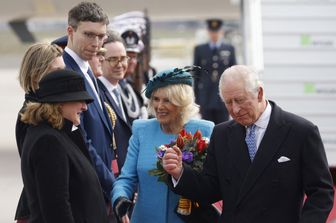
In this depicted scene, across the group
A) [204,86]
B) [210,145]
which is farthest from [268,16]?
[210,145]

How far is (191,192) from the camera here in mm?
3717

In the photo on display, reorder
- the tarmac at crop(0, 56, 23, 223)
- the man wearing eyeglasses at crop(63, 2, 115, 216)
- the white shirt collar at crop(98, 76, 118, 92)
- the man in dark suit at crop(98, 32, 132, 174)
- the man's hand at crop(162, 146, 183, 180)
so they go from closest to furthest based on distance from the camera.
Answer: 1. the man's hand at crop(162, 146, 183, 180)
2. the man wearing eyeglasses at crop(63, 2, 115, 216)
3. the man in dark suit at crop(98, 32, 132, 174)
4. the white shirt collar at crop(98, 76, 118, 92)
5. the tarmac at crop(0, 56, 23, 223)

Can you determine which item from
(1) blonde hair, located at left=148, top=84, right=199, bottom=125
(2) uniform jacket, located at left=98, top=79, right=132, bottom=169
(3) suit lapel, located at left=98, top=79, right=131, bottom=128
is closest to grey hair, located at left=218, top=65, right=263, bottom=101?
(1) blonde hair, located at left=148, top=84, right=199, bottom=125

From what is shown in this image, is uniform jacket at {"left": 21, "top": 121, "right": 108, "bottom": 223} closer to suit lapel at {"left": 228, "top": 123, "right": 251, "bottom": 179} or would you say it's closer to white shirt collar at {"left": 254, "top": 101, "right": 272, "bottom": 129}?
suit lapel at {"left": 228, "top": 123, "right": 251, "bottom": 179}

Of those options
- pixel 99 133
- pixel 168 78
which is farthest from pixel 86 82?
pixel 168 78

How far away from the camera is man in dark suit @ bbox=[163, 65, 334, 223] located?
3.47m

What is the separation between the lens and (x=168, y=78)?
13.4 feet

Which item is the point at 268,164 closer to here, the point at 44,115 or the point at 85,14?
the point at 44,115

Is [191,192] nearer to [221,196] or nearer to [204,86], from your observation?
[221,196]

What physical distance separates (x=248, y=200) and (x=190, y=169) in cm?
35

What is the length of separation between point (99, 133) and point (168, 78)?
562 millimetres

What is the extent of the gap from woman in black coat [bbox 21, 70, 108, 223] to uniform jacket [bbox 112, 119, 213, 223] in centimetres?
32

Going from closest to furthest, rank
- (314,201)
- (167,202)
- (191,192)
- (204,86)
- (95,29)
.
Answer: (314,201) → (191,192) → (167,202) → (95,29) → (204,86)

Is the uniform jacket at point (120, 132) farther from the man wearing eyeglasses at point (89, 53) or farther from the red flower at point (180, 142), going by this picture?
the red flower at point (180, 142)
